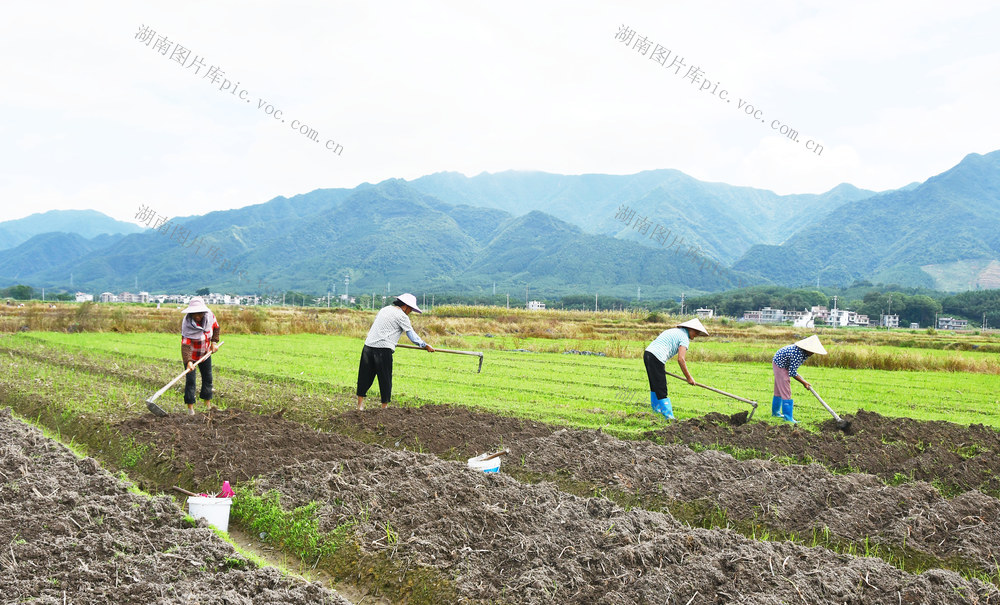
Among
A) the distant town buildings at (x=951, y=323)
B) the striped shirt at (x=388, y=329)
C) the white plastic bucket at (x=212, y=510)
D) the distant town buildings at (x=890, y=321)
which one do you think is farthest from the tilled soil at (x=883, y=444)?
the distant town buildings at (x=951, y=323)

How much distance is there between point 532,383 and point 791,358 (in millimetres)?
6474

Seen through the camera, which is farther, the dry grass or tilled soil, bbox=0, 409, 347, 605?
the dry grass

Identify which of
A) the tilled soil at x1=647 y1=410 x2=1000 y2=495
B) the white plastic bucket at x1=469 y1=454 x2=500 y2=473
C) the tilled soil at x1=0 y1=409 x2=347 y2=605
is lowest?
the tilled soil at x1=0 y1=409 x2=347 y2=605

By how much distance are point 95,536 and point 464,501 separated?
2.96 meters

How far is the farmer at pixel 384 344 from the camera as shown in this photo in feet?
35.0

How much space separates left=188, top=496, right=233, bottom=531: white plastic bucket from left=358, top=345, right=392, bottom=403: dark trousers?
4853 mm

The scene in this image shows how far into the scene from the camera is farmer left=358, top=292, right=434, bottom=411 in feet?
35.0

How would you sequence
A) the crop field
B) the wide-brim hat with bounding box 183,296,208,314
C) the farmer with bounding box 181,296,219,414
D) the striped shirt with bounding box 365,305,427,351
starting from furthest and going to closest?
1. the striped shirt with bounding box 365,305,427,351
2. the wide-brim hat with bounding box 183,296,208,314
3. the farmer with bounding box 181,296,219,414
4. the crop field

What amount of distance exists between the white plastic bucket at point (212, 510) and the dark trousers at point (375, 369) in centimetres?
485

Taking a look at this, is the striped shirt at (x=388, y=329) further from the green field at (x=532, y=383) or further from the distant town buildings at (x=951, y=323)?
the distant town buildings at (x=951, y=323)

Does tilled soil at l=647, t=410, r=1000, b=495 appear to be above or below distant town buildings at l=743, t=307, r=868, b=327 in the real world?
below

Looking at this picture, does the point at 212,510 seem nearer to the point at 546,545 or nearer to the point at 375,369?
the point at 546,545

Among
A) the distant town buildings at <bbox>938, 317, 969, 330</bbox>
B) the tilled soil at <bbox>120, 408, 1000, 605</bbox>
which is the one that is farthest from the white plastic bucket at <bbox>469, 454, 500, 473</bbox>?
the distant town buildings at <bbox>938, 317, 969, 330</bbox>

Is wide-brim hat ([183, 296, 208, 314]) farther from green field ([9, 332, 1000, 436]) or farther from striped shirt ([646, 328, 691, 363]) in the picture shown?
striped shirt ([646, 328, 691, 363])
